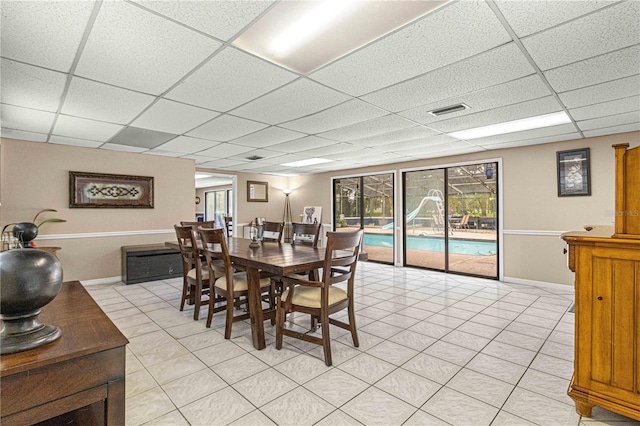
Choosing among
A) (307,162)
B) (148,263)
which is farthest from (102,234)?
(307,162)

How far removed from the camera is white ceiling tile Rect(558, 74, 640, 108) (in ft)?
8.34

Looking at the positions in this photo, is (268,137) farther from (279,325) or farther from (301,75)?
(279,325)

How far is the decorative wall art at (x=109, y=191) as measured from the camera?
16.1 ft

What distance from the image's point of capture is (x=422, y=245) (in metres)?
6.63

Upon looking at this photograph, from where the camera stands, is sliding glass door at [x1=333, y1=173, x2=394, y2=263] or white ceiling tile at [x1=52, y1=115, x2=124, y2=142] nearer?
white ceiling tile at [x1=52, y1=115, x2=124, y2=142]

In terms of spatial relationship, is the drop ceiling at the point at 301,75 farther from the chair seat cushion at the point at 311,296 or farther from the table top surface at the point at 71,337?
the chair seat cushion at the point at 311,296

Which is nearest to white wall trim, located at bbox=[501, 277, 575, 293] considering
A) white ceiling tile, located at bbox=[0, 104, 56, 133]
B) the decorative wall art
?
the decorative wall art

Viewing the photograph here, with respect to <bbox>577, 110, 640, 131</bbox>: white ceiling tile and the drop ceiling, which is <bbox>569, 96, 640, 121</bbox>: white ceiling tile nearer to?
the drop ceiling

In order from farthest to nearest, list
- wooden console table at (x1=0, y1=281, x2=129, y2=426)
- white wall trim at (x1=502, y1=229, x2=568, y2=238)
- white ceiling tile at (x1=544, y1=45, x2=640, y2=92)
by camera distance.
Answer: white wall trim at (x1=502, y1=229, x2=568, y2=238) < white ceiling tile at (x1=544, y1=45, x2=640, y2=92) < wooden console table at (x1=0, y1=281, x2=129, y2=426)

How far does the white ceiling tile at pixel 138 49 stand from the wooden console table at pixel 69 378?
1.58 m

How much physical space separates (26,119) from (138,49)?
255 centimetres

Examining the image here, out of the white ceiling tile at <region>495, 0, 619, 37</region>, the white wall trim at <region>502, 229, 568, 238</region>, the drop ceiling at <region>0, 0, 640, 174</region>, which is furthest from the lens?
the white wall trim at <region>502, 229, 568, 238</region>

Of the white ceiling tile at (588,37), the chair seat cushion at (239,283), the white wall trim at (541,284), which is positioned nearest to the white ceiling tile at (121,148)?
the chair seat cushion at (239,283)

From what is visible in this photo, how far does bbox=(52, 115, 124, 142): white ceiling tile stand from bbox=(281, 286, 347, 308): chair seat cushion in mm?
3033
